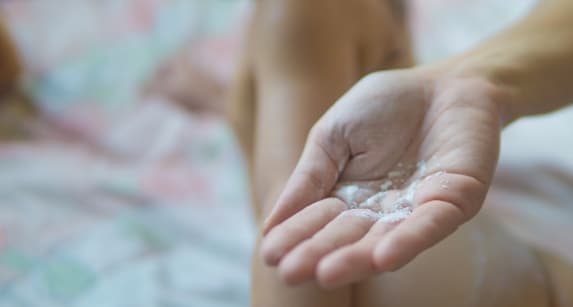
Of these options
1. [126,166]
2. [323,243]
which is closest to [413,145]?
[323,243]

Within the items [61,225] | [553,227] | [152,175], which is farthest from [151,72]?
[553,227]

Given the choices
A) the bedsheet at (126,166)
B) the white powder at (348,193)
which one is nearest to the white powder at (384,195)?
the white powder at (348,193)

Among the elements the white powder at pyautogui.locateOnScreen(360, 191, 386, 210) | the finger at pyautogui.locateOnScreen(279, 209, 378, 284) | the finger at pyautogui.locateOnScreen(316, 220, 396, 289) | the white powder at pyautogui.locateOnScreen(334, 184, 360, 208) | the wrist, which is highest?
the wrist

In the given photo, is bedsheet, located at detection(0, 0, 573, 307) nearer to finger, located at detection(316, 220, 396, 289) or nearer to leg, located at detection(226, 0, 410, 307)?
leg, located at detection(226, 0, 410, 307)

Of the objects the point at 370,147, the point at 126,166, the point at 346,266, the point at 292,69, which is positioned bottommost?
the point at 346,266

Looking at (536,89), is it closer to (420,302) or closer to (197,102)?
(420,302)

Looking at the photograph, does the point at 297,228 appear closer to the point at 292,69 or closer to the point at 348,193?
Answer: the point at 348,193

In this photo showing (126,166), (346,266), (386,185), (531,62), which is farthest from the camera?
(126,166)

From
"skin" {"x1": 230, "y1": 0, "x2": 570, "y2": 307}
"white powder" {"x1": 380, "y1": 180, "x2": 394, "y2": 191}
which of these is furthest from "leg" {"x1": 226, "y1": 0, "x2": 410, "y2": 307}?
"white powder" {"x1": 380, "y1": 180, "x2": 394, "y2": 191}
